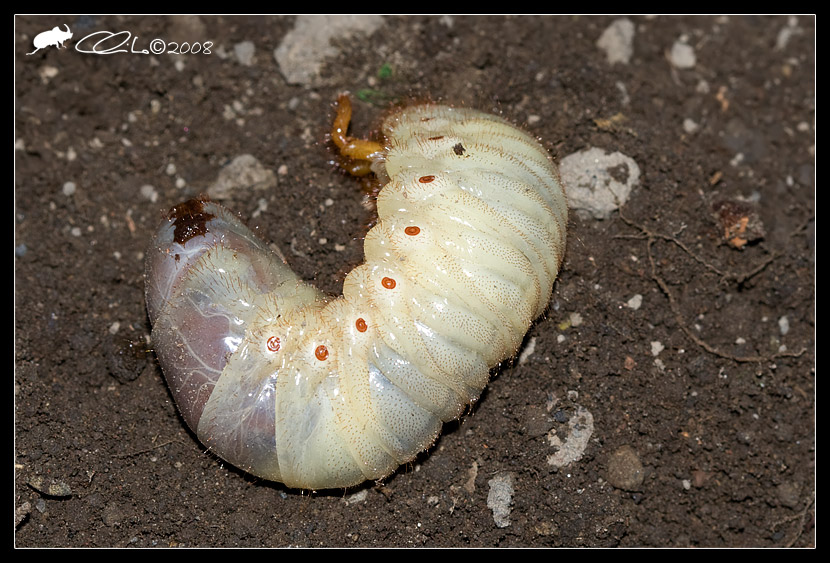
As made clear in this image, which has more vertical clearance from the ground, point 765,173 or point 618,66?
point 618,66

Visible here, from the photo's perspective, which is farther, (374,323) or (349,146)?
(349,146)

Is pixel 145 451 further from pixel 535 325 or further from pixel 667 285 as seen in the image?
pixel 667 285

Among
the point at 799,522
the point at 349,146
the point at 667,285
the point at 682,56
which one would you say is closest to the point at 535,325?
the point at 667,285

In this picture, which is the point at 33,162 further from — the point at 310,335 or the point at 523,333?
the point at 523,333

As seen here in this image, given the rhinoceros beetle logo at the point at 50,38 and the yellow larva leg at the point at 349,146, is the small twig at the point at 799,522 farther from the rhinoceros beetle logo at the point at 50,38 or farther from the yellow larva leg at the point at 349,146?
the rhinoceros beetle logo at the point at 50,38

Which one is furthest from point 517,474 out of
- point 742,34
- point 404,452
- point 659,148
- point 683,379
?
point 742,34

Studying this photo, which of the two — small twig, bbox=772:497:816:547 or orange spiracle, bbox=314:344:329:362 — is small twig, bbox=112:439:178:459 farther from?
small twig, bbox=772:497:816:547

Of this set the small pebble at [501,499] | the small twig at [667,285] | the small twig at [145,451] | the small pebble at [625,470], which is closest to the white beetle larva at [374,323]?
the small twig at [145,451]
